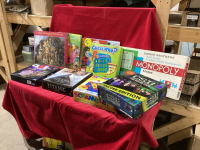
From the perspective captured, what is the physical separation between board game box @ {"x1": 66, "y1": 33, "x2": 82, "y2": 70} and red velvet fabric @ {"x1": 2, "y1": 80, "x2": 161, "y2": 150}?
1.24 feet

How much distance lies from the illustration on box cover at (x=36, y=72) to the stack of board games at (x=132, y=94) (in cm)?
61

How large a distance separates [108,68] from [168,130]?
0.71m

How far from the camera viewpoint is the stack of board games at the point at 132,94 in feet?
2.43

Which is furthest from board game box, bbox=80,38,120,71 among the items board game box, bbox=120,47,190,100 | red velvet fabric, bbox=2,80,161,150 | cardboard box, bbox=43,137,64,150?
cardboard box, bbox=43,137,64,150

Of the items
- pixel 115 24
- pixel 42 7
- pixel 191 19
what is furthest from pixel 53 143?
pixel 191 19

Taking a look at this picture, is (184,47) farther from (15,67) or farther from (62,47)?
(15,67)

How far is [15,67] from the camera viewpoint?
201cm

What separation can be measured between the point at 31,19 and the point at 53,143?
1.17 meters

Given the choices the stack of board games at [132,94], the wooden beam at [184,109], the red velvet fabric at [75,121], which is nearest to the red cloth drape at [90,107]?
the red velvet fabric at [75,121]

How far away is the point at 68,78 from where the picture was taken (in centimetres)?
115

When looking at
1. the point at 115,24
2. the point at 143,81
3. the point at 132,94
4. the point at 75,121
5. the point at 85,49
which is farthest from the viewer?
the point at 85,49

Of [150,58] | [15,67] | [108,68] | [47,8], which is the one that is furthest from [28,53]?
[150,58]

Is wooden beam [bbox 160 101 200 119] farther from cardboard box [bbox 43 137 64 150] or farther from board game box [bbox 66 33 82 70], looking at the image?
cardboard box [bbox 43 137 64 150]

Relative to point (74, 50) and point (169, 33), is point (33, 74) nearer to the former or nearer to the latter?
point (74, 50)
